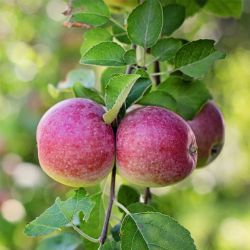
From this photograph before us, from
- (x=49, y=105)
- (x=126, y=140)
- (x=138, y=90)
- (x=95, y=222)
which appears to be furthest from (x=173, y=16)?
(x=49, y=105)

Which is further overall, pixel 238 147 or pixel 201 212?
pixel 238 147

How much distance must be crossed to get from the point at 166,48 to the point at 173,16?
3.7 inches

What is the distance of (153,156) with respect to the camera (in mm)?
931

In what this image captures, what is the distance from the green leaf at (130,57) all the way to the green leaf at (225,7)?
0.41m

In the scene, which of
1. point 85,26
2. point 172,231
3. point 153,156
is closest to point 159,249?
point 172,231

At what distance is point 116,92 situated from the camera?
0.93m

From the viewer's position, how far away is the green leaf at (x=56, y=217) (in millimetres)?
929

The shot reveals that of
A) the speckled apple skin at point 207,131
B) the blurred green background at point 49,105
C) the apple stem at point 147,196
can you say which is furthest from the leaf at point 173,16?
the blurred green background at point 49,105

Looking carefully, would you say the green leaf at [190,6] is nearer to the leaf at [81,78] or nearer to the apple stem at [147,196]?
the leaf at [81,78]

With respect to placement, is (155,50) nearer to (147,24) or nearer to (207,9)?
(147,24)

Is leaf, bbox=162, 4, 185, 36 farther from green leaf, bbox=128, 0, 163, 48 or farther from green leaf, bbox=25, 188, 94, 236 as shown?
green leaf, bbox=25, 188, 94, 236

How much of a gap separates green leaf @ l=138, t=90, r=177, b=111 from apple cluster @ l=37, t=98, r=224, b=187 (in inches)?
2.1

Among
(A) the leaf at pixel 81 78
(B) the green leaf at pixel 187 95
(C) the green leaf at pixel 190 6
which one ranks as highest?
(C) the green leaf at pixel 190 6

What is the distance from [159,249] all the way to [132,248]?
0.13 feet
